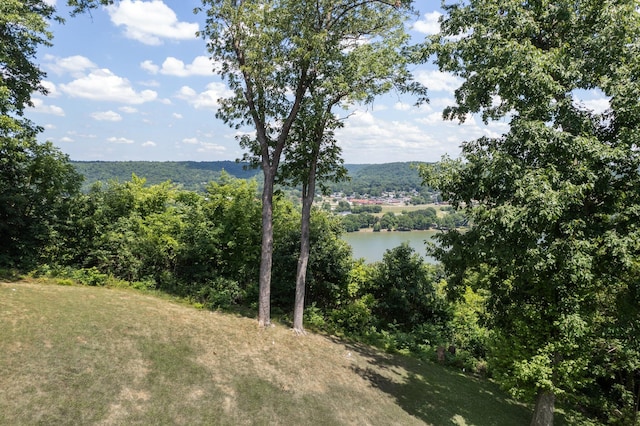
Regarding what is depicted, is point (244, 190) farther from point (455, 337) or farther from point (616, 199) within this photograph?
point (616, 199)

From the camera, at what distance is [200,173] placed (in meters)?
77.6

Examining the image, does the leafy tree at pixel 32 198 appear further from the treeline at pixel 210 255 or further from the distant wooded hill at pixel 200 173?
the distant wooded hill at pixel 200 173

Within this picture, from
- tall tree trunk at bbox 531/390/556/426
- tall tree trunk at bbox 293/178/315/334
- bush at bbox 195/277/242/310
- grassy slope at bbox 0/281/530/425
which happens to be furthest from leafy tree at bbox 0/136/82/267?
tall tree trunk at bbox 531/390/556/426

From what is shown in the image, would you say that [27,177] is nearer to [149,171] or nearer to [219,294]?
[219,294]

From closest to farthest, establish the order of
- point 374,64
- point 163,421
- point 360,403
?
point 163,421, point 360,403, point 374,64

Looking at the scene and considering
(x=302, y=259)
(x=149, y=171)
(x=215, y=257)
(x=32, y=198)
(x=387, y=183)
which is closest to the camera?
(x=302, y=259)

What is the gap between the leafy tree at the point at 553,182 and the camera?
20.6ft

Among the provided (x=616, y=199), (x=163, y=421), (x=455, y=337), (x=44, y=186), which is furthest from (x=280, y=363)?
(x=44, y=186)

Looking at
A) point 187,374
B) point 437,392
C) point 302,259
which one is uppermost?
point 302,259

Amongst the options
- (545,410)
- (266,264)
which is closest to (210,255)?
(266,264)

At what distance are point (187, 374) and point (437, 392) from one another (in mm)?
6035

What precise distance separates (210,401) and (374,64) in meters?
Result: 8.22

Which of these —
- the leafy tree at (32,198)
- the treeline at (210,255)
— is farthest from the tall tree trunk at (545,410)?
the leafy tree at (32,198)

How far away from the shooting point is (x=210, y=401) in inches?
256
